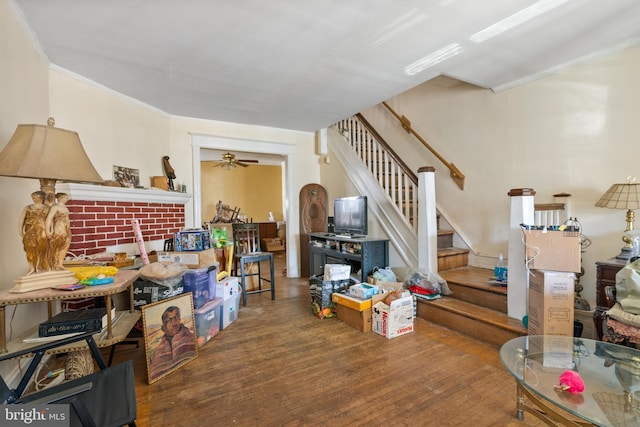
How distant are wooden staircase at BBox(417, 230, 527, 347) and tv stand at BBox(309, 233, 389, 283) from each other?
2.30ft

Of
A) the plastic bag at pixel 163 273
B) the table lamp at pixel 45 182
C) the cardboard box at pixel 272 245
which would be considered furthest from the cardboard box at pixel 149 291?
the cardboard box at pixel 272 245

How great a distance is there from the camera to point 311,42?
2.32m

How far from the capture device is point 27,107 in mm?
2119

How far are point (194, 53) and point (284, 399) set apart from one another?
9.06 feet

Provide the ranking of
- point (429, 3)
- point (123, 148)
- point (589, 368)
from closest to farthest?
→ 1. point (589, 368)
2. point (429, 3)
3. point (123, 148)

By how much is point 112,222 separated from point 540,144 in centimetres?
465

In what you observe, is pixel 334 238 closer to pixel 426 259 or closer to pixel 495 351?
pixel 426 259

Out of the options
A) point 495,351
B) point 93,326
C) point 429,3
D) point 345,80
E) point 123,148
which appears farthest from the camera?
point 123,148

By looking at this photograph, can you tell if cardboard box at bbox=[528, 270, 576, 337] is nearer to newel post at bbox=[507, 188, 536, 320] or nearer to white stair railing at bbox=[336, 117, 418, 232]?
newel post at bbox=[507, 188, 536, 320]

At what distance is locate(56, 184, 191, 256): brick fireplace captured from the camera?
2695 millimetres

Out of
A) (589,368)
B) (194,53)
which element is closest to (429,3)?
(194,53)

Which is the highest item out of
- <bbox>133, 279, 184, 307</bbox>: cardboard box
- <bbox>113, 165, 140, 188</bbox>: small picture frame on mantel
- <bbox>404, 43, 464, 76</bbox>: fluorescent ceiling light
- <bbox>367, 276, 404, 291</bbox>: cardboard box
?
<bbox>404, 43, 464, 76</bbox>: fluorescent ceiling light

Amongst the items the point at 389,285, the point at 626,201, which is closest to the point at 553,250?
the point at 626,201

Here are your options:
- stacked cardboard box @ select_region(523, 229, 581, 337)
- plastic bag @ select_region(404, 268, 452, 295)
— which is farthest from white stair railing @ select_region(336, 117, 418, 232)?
stacked cardboard box @ select_region(523, 229, 581, 337)
